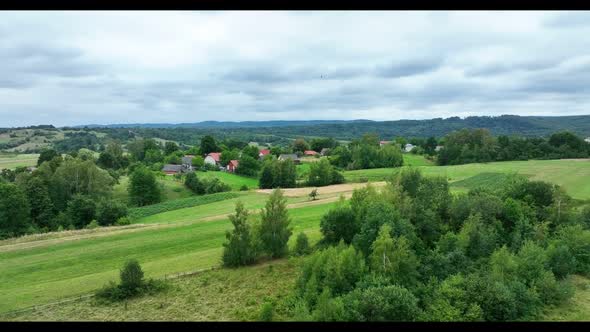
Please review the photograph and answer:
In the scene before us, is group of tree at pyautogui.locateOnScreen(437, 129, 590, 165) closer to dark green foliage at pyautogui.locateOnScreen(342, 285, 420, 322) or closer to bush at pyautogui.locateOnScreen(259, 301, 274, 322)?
dark green foliage at pyautogui.locateOnScreen(342, 285, 420, 322)

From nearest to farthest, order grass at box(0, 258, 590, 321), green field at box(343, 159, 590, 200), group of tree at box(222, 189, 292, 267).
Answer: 1. grass at box(0, 258, 590, 321)
2. group of tree at box(222, 189, 292, 267)
3. green field at box(343, 159, 590, 200)

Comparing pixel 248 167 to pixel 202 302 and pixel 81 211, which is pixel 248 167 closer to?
pixel 81 211

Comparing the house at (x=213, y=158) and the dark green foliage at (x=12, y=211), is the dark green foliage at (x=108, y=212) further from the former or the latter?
the house at (x=213, y=158)

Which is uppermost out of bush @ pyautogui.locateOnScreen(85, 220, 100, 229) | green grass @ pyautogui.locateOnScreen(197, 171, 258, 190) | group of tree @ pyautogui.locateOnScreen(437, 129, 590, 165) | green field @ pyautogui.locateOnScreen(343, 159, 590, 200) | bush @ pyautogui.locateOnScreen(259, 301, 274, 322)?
group of tree @ pyautogui.locateOnScreen(437, 129, 590, 165)

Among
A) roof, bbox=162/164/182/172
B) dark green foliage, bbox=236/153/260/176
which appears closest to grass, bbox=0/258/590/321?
dark green foliage, bbox=236/153/260/176

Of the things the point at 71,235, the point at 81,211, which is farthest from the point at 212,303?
the point at 81,211

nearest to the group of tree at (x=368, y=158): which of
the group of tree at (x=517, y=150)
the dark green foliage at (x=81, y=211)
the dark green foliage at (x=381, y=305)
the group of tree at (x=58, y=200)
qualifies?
the group of tree at (x=517, y=150)
